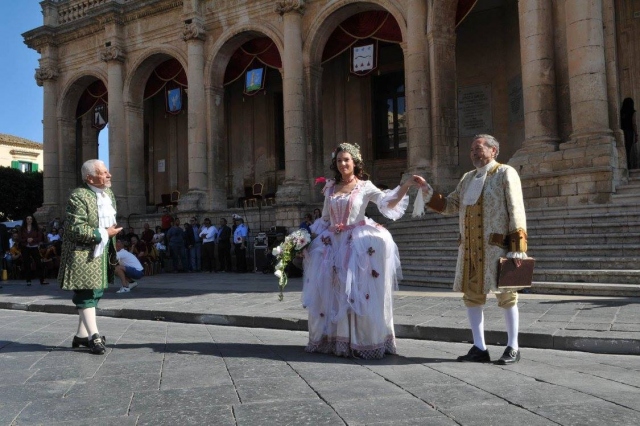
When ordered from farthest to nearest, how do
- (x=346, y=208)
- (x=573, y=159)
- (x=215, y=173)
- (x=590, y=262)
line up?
(x=215, y=173)
(x=573, y=159)
(x=590, y=262)
(x=346, y=208)

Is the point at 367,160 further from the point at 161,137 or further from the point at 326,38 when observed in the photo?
the point at 161,137

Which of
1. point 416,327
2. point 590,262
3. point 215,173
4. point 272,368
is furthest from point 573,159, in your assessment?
point 215,173

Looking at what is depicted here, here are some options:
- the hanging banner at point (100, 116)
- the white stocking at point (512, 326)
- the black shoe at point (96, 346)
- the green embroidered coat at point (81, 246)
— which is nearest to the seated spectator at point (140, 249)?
the hanging banner at point (100, 116)

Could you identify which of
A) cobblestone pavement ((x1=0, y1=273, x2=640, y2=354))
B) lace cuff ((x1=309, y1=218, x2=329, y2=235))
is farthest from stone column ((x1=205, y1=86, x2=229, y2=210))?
lace cuff ((x1=309, y1=218, x2=329, y2=235))

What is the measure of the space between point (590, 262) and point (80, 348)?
7.37 metres

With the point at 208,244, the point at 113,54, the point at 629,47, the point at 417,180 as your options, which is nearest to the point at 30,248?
the point at 208,244

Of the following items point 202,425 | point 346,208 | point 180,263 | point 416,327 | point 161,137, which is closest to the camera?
point 202,425

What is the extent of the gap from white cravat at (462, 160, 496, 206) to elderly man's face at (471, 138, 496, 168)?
38 millimetres

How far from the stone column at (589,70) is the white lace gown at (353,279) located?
8.36 meters

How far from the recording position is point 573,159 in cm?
1232

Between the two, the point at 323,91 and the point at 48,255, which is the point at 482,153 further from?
the point at 323,91

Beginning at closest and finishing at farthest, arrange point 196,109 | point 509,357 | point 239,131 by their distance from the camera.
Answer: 1. point 509,357
2. point 196,109
3. point 239,131

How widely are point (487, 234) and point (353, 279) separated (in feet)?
3.96

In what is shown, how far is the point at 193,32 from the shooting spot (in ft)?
70.0
